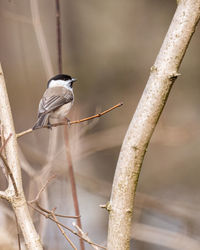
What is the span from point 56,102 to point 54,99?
4 centimetres

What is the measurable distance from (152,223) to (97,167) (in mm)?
1970

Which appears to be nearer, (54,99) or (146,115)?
(146,115)

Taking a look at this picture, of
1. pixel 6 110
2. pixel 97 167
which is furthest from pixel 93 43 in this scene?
pixel 6 110

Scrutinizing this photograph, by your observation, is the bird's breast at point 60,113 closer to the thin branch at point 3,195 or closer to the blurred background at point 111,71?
the thin branch at point 3,195

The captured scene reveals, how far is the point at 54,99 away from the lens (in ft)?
10.1

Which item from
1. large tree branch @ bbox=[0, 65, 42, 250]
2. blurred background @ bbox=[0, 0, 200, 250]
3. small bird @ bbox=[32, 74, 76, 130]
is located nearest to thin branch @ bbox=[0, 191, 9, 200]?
large tree branch @ bbox=[0, 65, 42, 250]

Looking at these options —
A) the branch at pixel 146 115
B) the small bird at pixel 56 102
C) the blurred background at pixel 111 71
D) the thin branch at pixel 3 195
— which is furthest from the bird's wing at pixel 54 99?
the blurred background at pixel 111 71

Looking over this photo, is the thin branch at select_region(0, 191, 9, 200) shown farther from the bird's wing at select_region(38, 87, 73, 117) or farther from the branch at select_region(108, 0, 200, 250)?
the bird's wing at select_region(38, 87, 73, 117)

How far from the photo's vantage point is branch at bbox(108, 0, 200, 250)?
1.40 meters

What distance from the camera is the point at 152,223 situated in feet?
16.1

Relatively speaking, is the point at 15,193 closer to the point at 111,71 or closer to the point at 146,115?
the point at 146,115

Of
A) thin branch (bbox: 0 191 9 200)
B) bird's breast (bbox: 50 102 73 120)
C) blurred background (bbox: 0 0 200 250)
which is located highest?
blurred background (bbox: 0 0 200 250)

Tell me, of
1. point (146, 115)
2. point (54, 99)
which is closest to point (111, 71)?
point (54, 99)

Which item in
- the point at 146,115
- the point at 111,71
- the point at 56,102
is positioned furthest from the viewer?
the point at 111,71
